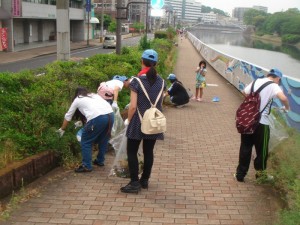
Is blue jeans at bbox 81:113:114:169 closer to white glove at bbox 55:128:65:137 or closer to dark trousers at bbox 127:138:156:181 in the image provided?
white glove at bbox 55:128:65:137

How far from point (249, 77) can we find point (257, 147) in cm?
814

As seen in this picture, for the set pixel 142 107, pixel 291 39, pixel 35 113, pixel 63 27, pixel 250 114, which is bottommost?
pixel 291 39

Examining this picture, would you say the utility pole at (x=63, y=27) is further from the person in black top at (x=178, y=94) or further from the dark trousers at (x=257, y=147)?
the dark trousers at (x=257, y=147)

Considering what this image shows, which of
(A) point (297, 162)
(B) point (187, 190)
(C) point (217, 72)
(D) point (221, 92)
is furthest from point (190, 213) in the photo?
(C) point (217, 72)

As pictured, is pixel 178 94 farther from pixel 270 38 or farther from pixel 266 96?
pixel 270 38

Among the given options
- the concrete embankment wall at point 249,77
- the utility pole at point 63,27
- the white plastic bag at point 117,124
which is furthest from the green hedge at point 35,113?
the concrete embankment wall at point 249,77

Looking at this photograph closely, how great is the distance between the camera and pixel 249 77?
12.6 metres

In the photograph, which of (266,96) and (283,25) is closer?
(266,96)

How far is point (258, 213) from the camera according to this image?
392 cm

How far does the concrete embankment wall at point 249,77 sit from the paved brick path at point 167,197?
173 centimetres

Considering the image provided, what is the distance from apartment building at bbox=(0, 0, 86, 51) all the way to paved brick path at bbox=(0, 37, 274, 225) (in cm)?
2779

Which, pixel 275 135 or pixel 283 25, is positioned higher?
pixel 283 25

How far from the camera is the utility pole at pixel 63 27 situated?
859 cm

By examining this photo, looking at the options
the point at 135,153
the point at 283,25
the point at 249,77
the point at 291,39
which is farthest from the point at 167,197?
the point at 283,25
